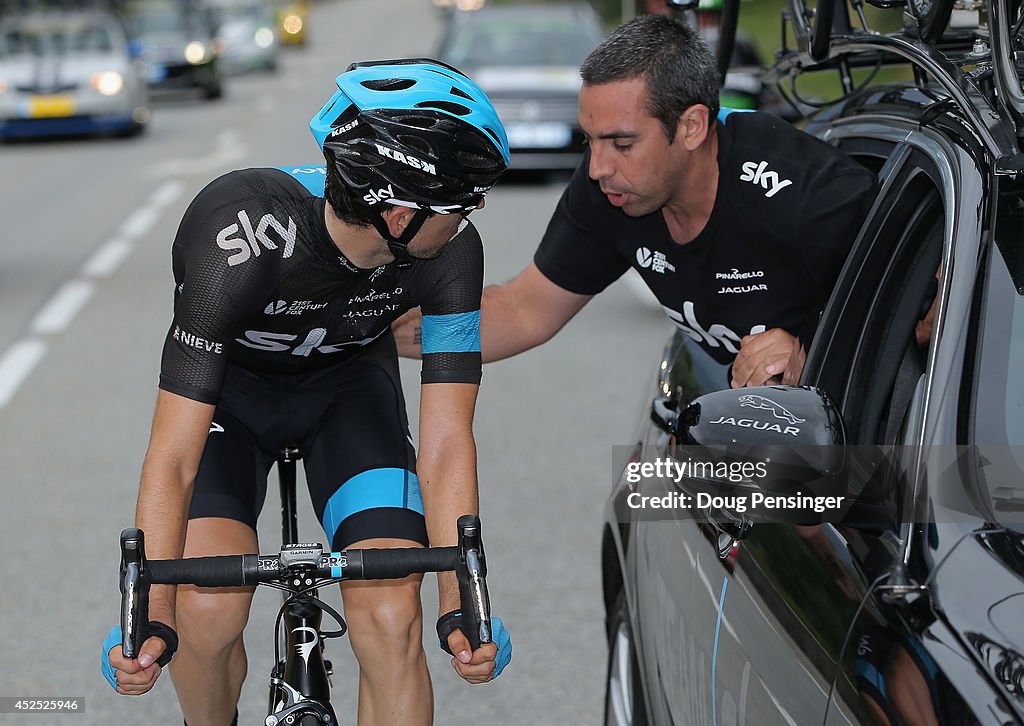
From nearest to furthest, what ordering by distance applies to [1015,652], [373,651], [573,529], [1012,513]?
[1015,652] → [1012,513] → [373,651] → [573,529]

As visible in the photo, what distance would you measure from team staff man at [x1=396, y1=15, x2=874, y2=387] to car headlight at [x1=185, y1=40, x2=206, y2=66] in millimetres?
26072

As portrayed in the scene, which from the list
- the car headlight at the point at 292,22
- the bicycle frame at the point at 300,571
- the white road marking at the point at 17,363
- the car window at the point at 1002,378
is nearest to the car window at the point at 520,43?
the white road marking at the point at 17,363

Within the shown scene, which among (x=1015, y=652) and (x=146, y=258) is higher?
(x=1015, y=652)

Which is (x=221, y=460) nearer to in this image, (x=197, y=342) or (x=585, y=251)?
(x=197, y=342)

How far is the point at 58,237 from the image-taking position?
1466 cm

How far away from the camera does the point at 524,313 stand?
437 centimetres

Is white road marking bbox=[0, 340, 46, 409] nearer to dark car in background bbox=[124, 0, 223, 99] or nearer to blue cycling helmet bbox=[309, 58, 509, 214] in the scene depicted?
blue cycling helmet bbox=[309, 58, 509, 214]

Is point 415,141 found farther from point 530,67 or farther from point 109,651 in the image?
point 530,67

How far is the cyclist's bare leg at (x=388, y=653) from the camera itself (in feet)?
10.4

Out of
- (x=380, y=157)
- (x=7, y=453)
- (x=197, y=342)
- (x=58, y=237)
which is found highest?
(x=380, y=157)

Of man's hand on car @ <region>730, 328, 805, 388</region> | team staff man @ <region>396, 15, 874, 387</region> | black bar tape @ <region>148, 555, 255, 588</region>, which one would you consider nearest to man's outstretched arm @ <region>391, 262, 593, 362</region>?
team staff man @ <region>396, 15, 874, 387</region>

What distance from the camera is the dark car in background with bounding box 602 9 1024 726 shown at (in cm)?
209

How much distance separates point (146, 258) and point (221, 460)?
10154 mm

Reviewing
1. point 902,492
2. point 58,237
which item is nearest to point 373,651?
point 902,492
